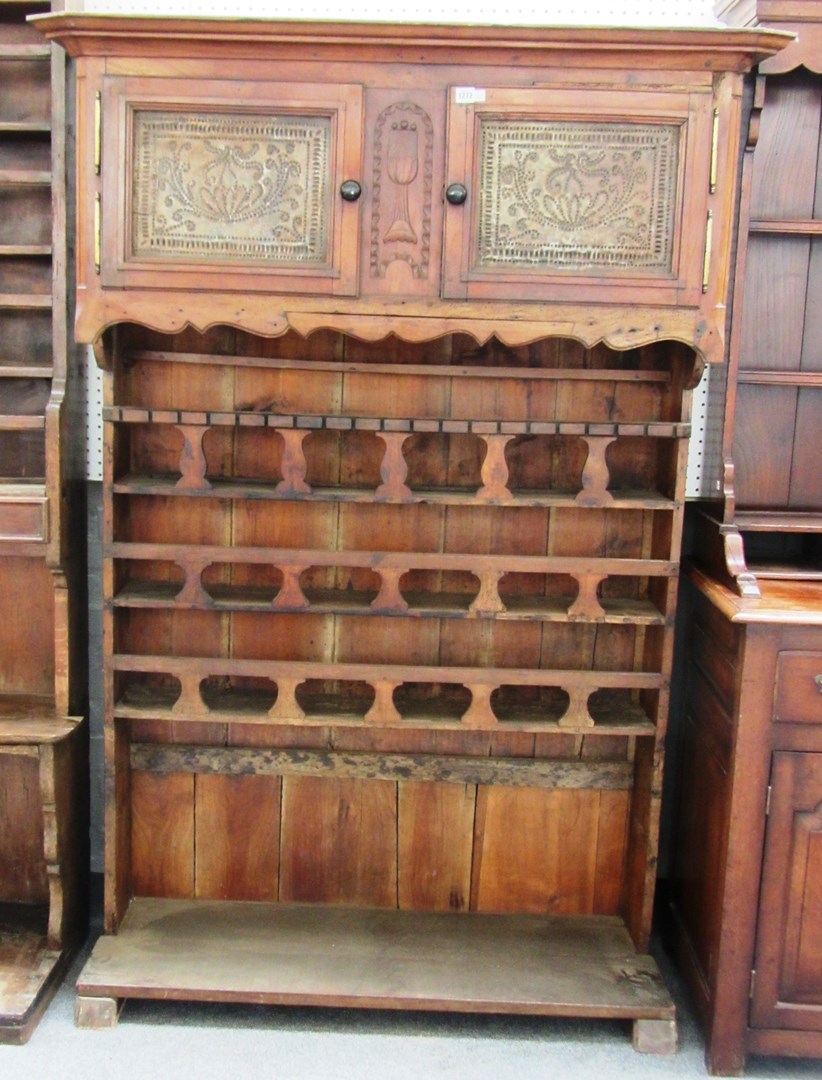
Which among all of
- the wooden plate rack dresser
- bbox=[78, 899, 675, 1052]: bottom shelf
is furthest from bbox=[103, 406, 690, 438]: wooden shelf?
bbox=[78, 899, 675, 1052]: bottom shelf

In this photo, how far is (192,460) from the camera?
236 centimetres

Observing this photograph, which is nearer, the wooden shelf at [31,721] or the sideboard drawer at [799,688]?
the sideboard drawer at [799,688]

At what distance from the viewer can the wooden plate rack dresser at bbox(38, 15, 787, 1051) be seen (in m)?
2.14

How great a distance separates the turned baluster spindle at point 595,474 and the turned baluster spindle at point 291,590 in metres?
0.65

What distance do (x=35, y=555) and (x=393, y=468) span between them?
0.87 m

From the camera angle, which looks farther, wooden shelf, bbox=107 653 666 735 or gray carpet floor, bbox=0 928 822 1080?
wooden shelf, bbox=107 653 666 735

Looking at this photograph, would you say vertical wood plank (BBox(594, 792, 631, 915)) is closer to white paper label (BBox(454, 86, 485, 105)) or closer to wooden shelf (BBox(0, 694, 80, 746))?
wooden shelf (BBox(0, 694, 80, 746))

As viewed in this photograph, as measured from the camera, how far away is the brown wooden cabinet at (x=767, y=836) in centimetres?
219

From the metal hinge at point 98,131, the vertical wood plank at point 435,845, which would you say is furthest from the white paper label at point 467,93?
the vertical wood plank at point 435,845

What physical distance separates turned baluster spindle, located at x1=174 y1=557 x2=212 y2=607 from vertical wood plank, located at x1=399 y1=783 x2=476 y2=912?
72 centimetres

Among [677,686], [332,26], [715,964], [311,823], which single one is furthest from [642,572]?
[332,26]

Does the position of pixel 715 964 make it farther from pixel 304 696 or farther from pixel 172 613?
pixel 172 613

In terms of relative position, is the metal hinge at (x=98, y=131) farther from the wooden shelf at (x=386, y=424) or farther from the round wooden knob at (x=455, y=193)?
the round wooden knob at (x=455, y=193)

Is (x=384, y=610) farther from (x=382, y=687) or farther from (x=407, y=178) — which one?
(x=407, y=178)
